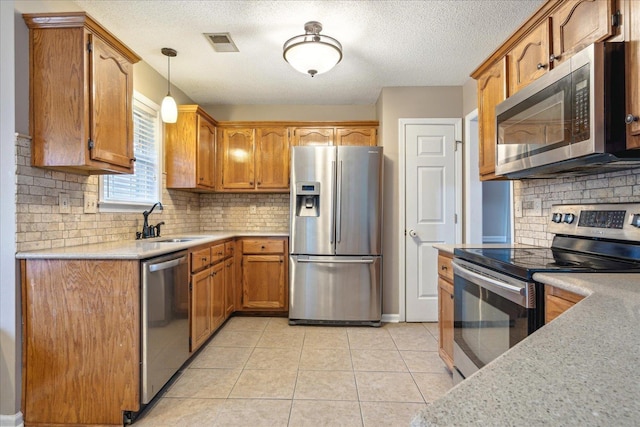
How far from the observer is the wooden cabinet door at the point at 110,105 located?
189 centimetres

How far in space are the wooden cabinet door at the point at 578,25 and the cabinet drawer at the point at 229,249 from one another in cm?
285

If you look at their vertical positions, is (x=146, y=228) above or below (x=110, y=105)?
below

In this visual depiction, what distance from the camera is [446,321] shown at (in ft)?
7.52

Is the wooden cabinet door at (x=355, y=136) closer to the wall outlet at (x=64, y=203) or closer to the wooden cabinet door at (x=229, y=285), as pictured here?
the wooden cabinet door at (x=229, y=285)

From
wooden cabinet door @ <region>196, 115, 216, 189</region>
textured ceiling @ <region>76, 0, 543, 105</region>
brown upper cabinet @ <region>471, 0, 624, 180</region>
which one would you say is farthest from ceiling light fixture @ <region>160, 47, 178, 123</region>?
brown upper cabinet @ <region>471, 0, 624, 180</region>

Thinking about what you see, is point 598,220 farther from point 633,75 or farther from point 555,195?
point 633,75

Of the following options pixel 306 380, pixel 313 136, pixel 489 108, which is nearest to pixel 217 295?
pixel 306 380

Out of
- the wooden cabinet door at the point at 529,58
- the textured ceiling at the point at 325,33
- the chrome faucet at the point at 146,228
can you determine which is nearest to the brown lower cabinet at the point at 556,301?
the wooden cabinet door at the point at 529,58

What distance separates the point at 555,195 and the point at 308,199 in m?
2.03

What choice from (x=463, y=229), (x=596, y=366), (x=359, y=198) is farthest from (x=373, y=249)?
(x=596, y=366)

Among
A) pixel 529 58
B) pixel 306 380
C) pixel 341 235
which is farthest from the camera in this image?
pixel 341 235

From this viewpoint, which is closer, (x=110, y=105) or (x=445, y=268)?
(x=110, y=105)

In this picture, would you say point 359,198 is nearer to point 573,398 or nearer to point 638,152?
point 638,152

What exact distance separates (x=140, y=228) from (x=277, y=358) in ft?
5.20
